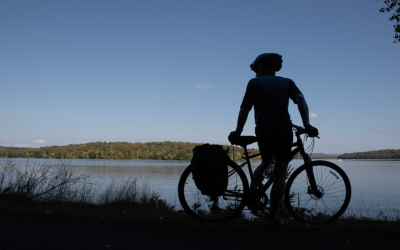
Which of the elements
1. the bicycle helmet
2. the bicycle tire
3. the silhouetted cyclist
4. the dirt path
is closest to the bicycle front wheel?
the silhouetted cyclist

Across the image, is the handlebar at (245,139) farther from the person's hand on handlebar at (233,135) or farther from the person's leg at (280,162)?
the person's leg at (280,162)

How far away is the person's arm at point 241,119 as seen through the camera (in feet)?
11.6

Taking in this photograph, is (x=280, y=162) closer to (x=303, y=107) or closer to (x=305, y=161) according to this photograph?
(x=305, y=161)

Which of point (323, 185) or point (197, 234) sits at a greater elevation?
point (323, 185)

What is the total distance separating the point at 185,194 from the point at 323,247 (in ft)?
5.56

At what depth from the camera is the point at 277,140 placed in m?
→ 3.36

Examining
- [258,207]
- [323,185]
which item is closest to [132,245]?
[258,207]

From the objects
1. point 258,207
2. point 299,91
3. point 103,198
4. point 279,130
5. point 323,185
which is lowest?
point 103,198

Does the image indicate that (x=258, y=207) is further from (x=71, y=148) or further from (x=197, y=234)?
(x=71, y=148)

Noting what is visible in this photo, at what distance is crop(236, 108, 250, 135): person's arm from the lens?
353 cm

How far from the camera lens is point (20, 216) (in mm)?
3846

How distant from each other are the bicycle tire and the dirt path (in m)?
0.31

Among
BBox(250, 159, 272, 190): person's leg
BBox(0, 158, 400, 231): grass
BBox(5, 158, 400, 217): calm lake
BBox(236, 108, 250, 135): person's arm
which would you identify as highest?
BBox(236, 108, 250, 135): person's arm

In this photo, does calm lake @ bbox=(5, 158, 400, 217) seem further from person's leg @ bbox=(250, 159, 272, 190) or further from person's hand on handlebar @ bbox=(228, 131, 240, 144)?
person's hand on handlebar @ bbox=(228, 131, 240, 144)
